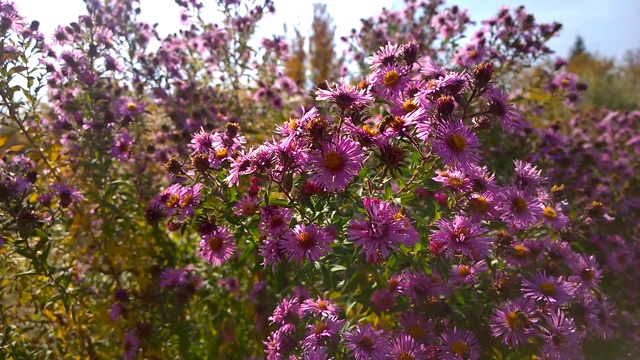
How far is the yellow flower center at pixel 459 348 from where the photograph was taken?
156 centimetres

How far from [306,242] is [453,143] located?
19.5 inches

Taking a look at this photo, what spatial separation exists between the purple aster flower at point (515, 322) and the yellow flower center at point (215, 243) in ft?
3.11

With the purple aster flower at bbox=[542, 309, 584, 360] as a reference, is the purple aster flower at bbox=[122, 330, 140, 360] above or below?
above

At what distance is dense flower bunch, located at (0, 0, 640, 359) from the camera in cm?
145

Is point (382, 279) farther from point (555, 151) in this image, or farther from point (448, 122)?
point (555, 151)

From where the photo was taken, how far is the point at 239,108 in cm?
388

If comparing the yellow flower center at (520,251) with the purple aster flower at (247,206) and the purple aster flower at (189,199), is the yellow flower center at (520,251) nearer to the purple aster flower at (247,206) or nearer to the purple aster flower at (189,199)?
the purple aster flower at (247,206)

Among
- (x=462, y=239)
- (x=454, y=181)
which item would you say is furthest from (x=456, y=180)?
(x=462, y=239)

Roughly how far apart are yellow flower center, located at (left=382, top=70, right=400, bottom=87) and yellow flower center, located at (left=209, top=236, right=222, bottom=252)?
766 millimetres

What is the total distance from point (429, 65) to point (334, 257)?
0.76m

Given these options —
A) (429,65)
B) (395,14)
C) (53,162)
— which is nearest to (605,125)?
(395,14)

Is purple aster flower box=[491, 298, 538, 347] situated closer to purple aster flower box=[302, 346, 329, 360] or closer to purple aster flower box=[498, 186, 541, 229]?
purple aster flower box=[498, 186, 541, 229]

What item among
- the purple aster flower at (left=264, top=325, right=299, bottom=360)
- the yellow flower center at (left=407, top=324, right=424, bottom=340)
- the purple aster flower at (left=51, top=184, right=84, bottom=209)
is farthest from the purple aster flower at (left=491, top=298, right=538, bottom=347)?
the purple aster flower at (left=51, top=184, right=84, bottom=209)

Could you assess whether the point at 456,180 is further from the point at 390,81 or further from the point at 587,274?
the point at 587,274
